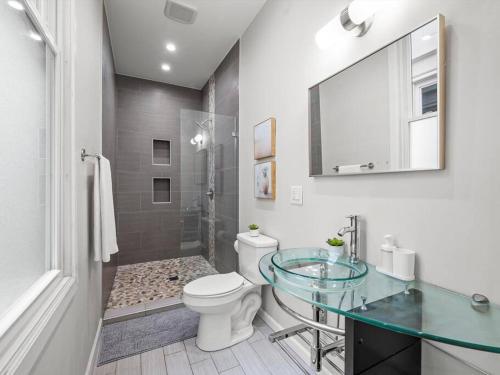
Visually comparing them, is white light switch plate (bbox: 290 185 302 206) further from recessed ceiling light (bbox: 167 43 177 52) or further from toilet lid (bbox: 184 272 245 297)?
recessed ceiling light (bbox: 167 43 177 52)

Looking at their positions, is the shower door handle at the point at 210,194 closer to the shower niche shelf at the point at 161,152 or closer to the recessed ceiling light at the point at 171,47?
the shower niche shelf at the point at 161,152

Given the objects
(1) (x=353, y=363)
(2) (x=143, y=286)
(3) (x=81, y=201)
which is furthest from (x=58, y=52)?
(2) (x=143, y=286)

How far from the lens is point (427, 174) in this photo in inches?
37.1

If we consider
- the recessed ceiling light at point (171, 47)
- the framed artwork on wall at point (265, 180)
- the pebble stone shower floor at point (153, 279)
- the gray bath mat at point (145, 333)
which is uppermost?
the recessed ceiling light at point (171, 47)

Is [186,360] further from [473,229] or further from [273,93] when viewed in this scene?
[273,93]

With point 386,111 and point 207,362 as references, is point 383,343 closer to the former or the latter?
point 386,111


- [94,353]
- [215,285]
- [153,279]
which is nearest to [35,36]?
[215,285]

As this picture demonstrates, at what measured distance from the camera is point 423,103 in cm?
95

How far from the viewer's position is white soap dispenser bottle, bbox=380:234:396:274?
3.34 feet

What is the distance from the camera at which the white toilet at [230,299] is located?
166 centimetres

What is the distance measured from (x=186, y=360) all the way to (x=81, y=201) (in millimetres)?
1265

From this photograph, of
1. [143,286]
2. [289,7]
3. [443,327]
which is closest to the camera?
[443,327]

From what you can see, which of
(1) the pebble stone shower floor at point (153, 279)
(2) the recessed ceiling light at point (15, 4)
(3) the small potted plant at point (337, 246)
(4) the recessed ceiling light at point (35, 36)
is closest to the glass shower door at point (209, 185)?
(1) the pebble stone shower floor at point (153, 279)

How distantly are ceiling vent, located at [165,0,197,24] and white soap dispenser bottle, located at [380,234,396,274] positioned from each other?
7.94 ft
